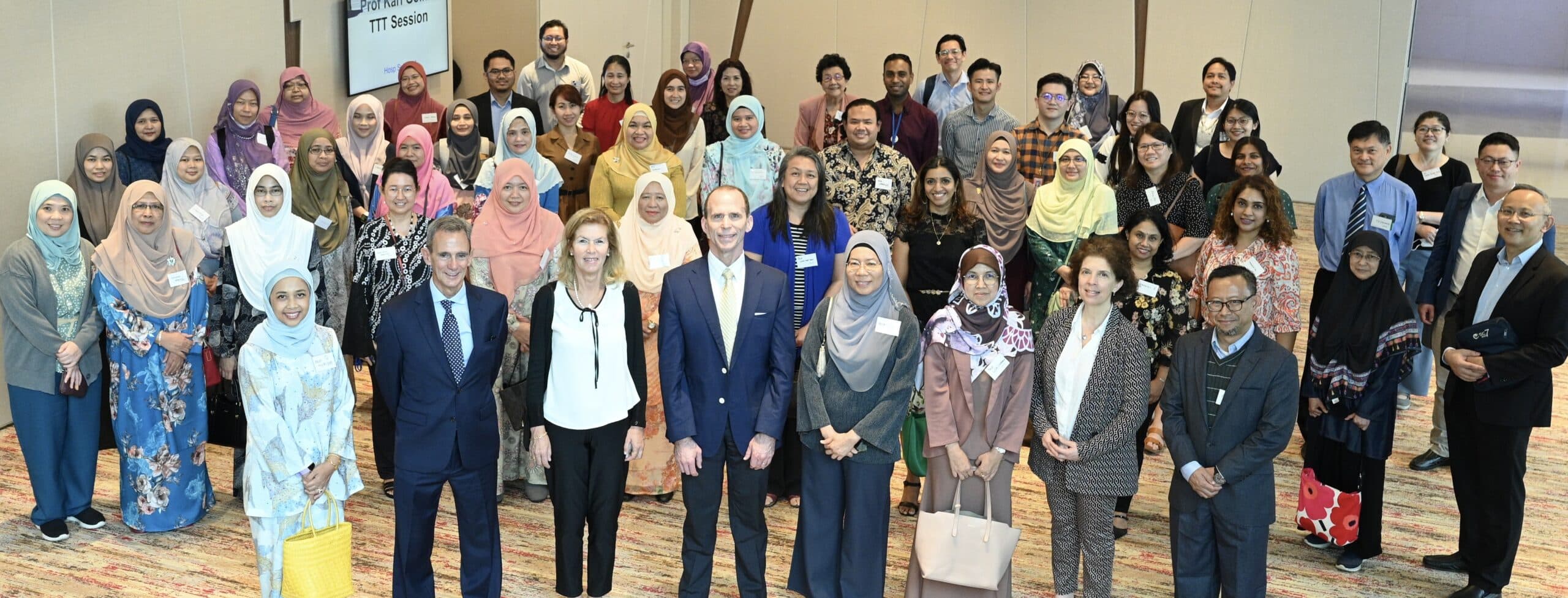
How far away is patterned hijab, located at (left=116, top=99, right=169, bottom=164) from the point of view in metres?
5.89

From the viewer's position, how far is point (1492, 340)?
4496 millimetres

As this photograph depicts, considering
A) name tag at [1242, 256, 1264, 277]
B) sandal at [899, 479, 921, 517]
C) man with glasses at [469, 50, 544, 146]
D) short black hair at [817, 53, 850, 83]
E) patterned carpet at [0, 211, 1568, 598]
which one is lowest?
patterned carpet at [0, 211, 1568, 598]

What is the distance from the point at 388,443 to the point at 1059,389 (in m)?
2.73

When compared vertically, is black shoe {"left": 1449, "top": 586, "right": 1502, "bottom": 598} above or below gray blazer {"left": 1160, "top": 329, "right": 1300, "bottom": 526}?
below

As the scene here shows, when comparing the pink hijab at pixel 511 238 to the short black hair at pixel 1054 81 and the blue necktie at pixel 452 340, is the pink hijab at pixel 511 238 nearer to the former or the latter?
the blue necktie at pixel 452 340

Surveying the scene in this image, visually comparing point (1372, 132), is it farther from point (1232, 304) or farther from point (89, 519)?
point (89, 519)

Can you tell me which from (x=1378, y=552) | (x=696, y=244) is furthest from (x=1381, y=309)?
(x=696, y=244)

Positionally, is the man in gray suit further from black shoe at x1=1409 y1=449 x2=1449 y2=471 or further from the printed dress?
the printed dress

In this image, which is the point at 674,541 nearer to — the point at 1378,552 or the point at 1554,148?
the point at 1378,552

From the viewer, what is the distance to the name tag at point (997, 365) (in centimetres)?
412

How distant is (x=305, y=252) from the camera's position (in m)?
5.05

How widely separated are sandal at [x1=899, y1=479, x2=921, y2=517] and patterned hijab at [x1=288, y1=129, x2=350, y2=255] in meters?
2.59

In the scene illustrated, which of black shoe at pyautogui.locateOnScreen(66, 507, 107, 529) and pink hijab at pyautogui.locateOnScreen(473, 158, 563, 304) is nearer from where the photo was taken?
black shoe at pyautogui.locateOnScreen(66, 507, 107, 529)

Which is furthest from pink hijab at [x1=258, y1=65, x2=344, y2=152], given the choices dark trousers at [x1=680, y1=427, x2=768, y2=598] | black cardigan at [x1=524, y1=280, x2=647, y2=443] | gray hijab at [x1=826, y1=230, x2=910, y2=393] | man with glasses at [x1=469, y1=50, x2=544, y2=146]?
gray hijab at [x1=826, y1=230, x2=910, y2=393]
